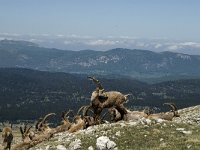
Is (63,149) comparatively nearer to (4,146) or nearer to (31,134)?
(31,134)

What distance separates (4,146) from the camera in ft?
131

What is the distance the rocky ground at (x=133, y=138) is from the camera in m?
28.6

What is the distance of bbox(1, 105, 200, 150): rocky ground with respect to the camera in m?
28.6

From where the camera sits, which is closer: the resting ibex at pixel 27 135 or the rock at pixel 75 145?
the rock at pixel 75 145

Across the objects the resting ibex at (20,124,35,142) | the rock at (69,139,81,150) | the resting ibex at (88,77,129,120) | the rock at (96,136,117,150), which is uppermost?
the resting ibex at (88,77,129,120)

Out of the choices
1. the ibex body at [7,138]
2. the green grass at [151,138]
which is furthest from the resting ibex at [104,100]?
the ibex body at [7,138]

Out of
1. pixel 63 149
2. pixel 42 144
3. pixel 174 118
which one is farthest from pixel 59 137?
pixel 174 118

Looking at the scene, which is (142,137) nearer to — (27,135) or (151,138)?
(151,138)

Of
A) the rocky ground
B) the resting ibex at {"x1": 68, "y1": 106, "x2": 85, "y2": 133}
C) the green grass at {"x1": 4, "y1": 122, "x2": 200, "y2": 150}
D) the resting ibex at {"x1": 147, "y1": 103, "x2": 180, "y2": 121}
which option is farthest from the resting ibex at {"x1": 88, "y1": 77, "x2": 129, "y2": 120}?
the resting ibex at {"x1": 147, "y1": 103, "x2": 180, "y2": 121}

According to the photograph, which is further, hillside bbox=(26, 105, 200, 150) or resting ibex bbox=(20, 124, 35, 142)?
resting ibex bbox=(20, 124, 35, 142)

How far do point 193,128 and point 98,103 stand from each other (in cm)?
747

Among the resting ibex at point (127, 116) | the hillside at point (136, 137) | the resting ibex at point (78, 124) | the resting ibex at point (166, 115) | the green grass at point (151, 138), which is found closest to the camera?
the green grass at point (151, 138)

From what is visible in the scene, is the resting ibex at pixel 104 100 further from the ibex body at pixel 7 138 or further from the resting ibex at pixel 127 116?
the ibex body at pixel 7 138

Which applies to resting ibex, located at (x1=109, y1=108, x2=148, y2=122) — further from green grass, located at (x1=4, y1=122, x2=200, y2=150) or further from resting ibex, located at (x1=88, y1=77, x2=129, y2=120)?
green grass, located at (x1=4, y1=122, x2=200, y2=150)
